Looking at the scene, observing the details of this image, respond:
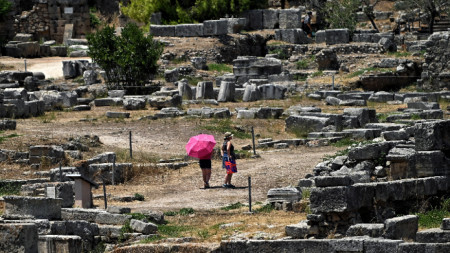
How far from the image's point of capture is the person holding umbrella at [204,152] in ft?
80.3

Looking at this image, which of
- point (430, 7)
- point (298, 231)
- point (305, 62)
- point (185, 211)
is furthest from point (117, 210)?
point (430, 7)

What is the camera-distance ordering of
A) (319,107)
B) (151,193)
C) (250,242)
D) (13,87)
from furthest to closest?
(13,87) → (319,107) → (151,193) → (250,242)

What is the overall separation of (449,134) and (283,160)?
815 cm

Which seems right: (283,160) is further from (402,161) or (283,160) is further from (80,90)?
(80,90)

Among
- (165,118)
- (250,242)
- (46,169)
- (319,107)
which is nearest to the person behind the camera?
(250,242)

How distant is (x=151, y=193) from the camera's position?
24.0 metres

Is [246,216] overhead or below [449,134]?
below

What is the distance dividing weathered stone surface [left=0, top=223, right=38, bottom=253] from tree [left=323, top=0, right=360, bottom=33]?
35720 mm

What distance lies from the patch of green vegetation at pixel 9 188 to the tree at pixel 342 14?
28665 mm

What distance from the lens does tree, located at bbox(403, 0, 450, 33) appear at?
53.2 meters

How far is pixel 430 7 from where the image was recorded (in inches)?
2100

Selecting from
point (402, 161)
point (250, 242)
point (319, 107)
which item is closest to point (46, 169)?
point (402, 161)

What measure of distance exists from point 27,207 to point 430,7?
3750 cm

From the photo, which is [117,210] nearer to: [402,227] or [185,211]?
[185,211]
